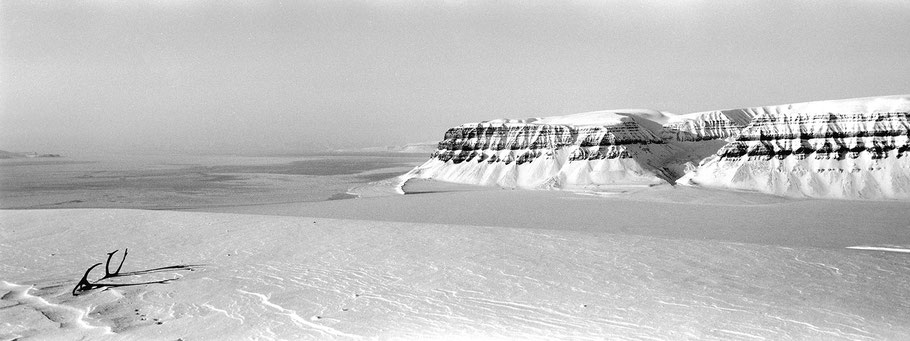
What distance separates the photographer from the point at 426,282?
8.58 meters

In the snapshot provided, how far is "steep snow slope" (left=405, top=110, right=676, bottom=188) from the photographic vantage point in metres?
37.4

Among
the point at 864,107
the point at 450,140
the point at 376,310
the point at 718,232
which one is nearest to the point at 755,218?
the point at 718,232

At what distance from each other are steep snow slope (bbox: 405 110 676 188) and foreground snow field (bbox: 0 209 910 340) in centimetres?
2536

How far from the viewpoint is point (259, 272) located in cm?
910

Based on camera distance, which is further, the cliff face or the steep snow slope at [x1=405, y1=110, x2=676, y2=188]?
the cliff face

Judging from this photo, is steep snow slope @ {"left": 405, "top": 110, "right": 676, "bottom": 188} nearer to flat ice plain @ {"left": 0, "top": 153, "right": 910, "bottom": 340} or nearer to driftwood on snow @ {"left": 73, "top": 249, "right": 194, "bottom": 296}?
flat ice plain @ {"left": 0, "top": 153, "right": 910, "bottom": 340}

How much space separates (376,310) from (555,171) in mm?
33085

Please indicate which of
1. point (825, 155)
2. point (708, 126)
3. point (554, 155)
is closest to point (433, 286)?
point (825, 155)

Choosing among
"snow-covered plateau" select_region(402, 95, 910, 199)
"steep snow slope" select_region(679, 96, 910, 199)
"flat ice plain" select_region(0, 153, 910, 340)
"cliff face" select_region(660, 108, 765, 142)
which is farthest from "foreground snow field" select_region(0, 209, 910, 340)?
"cliff face" select_region(660, 108, 765, 142)

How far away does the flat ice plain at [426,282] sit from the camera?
642 cm

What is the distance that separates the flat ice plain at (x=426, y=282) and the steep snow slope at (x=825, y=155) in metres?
16.1

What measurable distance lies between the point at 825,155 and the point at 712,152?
44.7ft

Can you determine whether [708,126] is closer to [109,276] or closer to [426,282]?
[426,282]

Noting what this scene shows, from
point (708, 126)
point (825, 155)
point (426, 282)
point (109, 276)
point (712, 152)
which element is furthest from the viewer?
point (708, 126)
